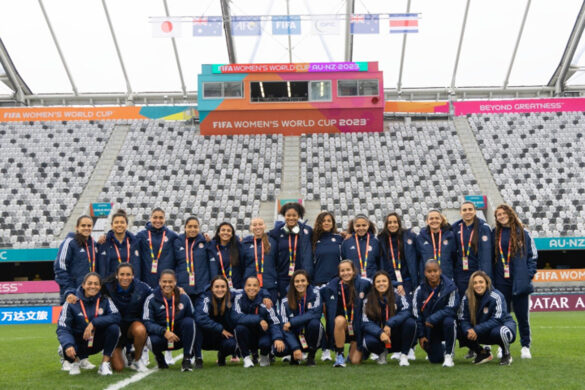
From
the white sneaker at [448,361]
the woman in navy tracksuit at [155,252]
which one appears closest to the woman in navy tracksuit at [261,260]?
the woman in navy tracksuit at [155,252]

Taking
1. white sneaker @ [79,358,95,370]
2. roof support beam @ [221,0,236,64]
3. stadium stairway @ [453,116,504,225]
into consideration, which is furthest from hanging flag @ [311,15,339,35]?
white sneaker @ [79,358,95,370]

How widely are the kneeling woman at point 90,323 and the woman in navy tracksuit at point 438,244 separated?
3.38 meters

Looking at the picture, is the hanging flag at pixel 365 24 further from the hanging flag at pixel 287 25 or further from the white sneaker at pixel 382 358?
the white sneaker at pixel 382 358

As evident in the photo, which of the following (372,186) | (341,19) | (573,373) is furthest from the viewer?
(372,186)

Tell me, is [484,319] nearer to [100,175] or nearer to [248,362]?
[248,362]

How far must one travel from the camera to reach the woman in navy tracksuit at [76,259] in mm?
6848

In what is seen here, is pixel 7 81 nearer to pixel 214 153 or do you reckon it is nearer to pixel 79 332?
pixel 214 153

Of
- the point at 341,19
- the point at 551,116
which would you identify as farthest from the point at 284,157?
the point at 551,116

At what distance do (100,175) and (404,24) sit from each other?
12515mm

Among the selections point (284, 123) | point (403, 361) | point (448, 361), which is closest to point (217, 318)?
point (403, 361)

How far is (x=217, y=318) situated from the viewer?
6965 millimetres

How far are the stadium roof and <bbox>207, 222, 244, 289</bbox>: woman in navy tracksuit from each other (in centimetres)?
1525

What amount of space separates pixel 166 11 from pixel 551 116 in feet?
53.0

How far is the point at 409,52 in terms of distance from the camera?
2528 cm
